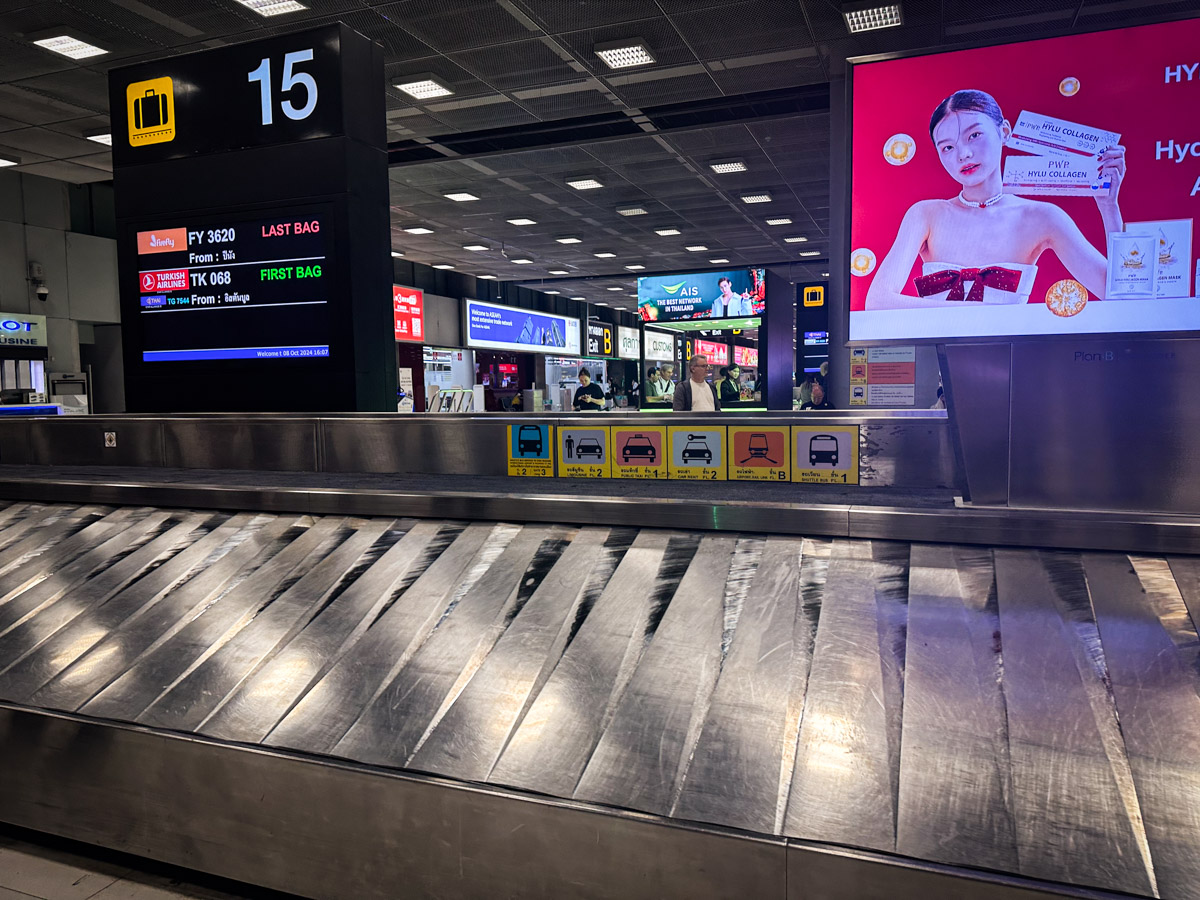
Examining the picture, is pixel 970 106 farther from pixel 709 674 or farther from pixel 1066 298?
pixel 709 674

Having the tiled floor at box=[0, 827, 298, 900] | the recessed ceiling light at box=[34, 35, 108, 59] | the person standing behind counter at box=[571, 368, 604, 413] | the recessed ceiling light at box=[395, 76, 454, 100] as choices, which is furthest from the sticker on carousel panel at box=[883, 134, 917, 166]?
the person standing behind counter at box=[571, 368, 604, 413]

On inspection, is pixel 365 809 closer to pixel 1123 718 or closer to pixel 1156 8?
pixel 1123 718

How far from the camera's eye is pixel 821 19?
6664 mm

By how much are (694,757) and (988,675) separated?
2.28 feet

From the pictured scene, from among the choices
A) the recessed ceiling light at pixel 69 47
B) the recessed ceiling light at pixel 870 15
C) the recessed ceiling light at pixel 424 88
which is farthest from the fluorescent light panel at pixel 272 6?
the recessed ceiling light at pixel 870 15

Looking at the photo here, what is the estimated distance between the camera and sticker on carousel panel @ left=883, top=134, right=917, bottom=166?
2.27 metres

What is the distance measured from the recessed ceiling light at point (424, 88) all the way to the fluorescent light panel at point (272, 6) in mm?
1538

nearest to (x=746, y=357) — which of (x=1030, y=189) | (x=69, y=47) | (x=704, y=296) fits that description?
(x=704, y=296)

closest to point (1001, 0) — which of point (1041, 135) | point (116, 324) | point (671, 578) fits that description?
point (1041, 135)

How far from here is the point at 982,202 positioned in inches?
86.0

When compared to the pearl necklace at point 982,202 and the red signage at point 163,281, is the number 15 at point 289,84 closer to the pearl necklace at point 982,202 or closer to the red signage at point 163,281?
the red signage at point 163,281

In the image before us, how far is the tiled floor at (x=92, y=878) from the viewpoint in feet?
6.84

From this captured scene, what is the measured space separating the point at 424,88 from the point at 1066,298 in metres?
7.51

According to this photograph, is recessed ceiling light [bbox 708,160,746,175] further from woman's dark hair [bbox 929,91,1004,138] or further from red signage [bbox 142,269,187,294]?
woman's dark hair [bbox 929,91,1004,138]
